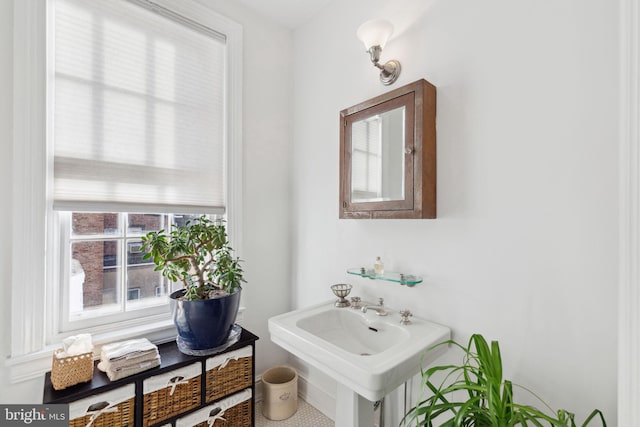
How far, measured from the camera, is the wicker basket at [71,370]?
1125mm

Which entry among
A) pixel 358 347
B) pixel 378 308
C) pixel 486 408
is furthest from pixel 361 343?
pixel 486 408

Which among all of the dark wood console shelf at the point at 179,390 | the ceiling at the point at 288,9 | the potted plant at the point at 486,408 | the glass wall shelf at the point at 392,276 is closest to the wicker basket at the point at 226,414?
the dark wood console shelf at the point at 179,390

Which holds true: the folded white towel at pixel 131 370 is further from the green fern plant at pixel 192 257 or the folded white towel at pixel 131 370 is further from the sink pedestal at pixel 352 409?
the sink pedestal at pixel 352 409

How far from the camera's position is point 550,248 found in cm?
99

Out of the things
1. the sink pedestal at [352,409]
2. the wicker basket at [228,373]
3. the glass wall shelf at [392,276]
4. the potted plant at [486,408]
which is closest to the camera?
the potted plant at [486,408]

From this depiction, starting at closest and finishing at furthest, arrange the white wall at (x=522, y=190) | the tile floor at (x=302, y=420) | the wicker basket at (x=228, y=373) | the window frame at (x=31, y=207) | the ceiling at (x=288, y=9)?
the white wall at (x=522, y=190), the window frame at (x=31, y=207), the wicker basket at (x=228, y=373), the tile floor at (x=302, y=420), the ceiling at (x=288, y=9)

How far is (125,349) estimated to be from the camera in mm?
1277

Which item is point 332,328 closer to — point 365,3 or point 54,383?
point 54,383

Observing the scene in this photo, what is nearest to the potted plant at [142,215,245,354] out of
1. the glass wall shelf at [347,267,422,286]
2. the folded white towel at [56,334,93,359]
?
the folded white towel at [56,334,93,359]

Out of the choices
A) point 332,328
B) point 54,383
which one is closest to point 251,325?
point 332,328

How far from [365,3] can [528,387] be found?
1.93 m

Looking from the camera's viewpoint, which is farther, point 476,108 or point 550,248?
point 476,108

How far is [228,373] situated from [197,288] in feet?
1.56

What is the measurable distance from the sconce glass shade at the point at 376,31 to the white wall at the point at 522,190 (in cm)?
13
